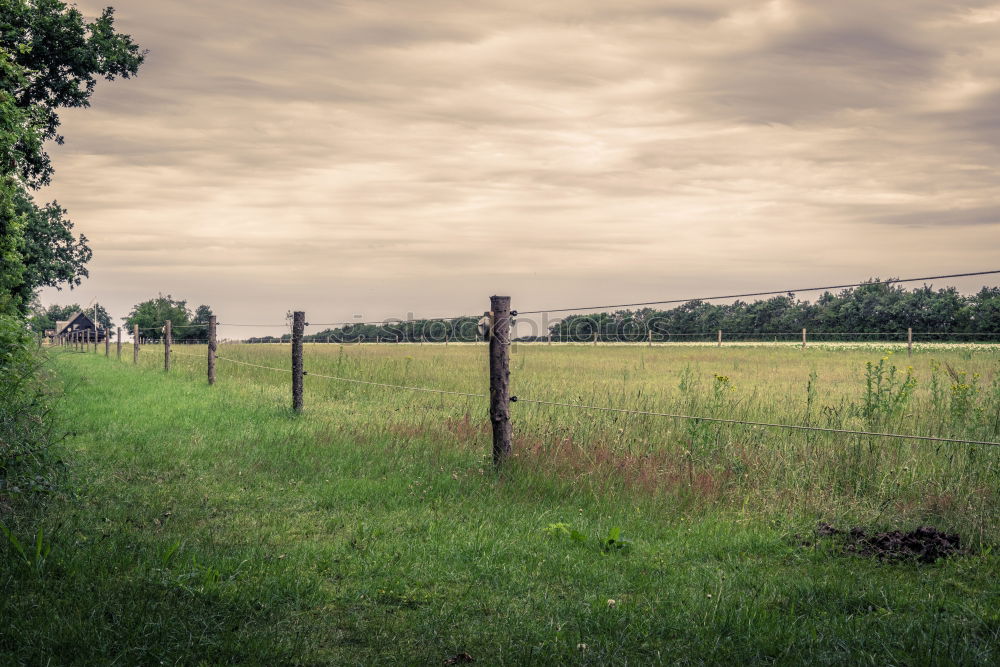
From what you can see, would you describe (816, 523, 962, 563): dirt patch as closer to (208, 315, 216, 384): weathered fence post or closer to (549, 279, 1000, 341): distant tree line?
(549, 279, 1000, 341): distant tree line

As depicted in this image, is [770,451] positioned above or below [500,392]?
below

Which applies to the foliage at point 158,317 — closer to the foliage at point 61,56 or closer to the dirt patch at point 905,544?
the foliage at point 61,56

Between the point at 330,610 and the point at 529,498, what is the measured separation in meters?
3.24

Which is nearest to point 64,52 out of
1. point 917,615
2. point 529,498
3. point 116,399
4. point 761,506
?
point 116,399

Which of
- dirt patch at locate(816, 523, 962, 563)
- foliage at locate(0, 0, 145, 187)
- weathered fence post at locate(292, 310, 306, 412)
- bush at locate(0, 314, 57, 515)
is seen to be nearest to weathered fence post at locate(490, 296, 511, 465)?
dirt patch at locate(816, 523, 962, 563)

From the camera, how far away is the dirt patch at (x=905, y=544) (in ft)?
18.3

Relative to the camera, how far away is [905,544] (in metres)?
5.70

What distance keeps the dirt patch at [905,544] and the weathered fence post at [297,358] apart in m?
10.5

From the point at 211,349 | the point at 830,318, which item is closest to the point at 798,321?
the point at 830,318

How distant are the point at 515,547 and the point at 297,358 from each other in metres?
9.36

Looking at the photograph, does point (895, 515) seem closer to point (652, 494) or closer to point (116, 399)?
point (652, 494)

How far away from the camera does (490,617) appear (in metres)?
4.67

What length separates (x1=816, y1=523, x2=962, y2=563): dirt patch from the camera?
5.58 metres

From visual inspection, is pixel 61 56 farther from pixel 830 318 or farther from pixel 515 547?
pixel 830 318
